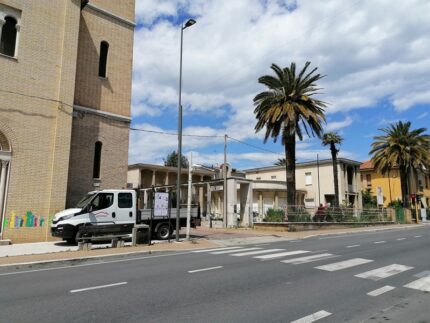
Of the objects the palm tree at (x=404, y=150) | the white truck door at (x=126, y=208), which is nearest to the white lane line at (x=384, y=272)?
the white truck door at (x=126, y=208)

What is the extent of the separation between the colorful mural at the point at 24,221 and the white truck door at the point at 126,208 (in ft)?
11.8

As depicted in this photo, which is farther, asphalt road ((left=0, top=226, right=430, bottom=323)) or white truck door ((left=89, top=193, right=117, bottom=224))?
white truck door ((left=89, top=193, right=117, bottom=224))

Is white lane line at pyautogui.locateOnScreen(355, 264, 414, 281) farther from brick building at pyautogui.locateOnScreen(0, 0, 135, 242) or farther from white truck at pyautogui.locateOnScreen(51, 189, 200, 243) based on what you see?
brick building at pyautogui.locateOnScreen(0, 0, 135, 242)

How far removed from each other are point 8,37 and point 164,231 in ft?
38.8

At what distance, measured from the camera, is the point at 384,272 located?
370 inches

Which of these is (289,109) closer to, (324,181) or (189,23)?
(189,23)

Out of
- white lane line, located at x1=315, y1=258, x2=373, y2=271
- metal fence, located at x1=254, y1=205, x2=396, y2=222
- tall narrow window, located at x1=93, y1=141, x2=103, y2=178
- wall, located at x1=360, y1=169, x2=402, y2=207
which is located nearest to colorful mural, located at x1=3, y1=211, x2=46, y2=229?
tall narrow window, located at x1=93, y1=141, x2=103, y2=178

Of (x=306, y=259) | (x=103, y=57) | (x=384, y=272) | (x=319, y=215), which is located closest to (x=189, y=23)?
(x=103, y=57)

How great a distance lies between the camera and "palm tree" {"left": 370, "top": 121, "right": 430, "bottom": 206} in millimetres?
41562

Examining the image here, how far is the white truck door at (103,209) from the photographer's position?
16000 mm

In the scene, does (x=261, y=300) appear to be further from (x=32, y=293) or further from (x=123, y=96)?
(x=123, y=96)

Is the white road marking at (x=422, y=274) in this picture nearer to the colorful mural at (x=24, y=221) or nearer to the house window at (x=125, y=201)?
the house window at (x=125, y=201)

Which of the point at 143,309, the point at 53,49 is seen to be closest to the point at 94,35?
the point at 53,49

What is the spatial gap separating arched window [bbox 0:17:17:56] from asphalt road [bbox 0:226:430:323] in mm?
11850
